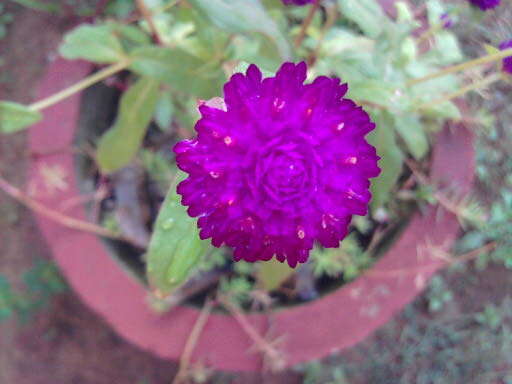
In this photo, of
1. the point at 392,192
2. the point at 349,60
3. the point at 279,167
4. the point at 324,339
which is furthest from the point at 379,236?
the point at 279,167

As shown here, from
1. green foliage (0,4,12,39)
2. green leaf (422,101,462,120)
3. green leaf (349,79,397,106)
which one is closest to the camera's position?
green leaf (349,79,397,106)

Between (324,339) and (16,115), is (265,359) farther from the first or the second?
(16,115)

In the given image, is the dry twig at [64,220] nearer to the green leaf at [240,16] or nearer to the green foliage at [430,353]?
the green leaf at [240,16]

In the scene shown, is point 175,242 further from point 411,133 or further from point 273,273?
point 411,133

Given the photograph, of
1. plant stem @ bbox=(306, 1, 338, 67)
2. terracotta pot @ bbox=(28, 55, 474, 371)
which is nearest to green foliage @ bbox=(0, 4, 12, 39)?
terracotta pot @ bbox=(28, 55, 474, 371)

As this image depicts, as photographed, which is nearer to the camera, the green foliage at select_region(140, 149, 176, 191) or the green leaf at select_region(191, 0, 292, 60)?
the green leaf at select_region(191, 0, 292, 60)

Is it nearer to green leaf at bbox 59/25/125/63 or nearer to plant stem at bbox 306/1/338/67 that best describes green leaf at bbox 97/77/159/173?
green leaf at bbox 59/25/125/63

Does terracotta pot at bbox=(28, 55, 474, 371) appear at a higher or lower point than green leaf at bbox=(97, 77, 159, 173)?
lower
